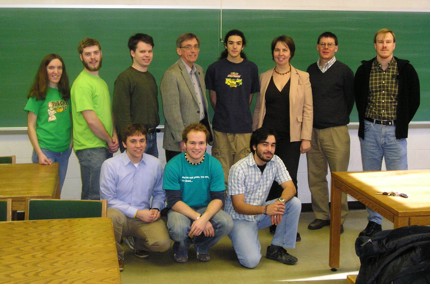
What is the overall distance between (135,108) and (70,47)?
105cm

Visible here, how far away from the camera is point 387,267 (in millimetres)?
2330

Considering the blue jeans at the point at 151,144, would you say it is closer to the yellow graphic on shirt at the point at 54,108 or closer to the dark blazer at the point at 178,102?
the dark blazer at the point at 178,102

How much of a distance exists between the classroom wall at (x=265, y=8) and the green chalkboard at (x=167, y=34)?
51 millimetres

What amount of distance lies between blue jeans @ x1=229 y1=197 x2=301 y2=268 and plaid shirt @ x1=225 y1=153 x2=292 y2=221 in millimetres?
67

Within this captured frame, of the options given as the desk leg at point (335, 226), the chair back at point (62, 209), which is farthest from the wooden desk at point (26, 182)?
the desk leg at point (335, 226)

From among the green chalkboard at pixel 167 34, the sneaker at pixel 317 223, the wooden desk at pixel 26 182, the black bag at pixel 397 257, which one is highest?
the green chalkboard at pixel 167 34

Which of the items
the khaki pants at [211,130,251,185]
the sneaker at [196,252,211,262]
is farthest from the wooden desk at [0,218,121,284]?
the khaki pants at [211,130,251,185]

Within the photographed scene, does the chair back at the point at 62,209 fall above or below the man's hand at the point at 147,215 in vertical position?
above

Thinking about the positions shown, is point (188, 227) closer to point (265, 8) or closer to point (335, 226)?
point (335, 226)

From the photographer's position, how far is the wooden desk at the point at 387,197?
3.42 m

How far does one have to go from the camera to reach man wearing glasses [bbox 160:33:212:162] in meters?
4.91

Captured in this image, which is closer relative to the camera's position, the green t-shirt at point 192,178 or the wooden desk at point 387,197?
the wooden desk at point 387,197

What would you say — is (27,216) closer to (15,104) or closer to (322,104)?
(15,104)

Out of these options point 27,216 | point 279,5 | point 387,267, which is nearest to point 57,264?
point 27,216
